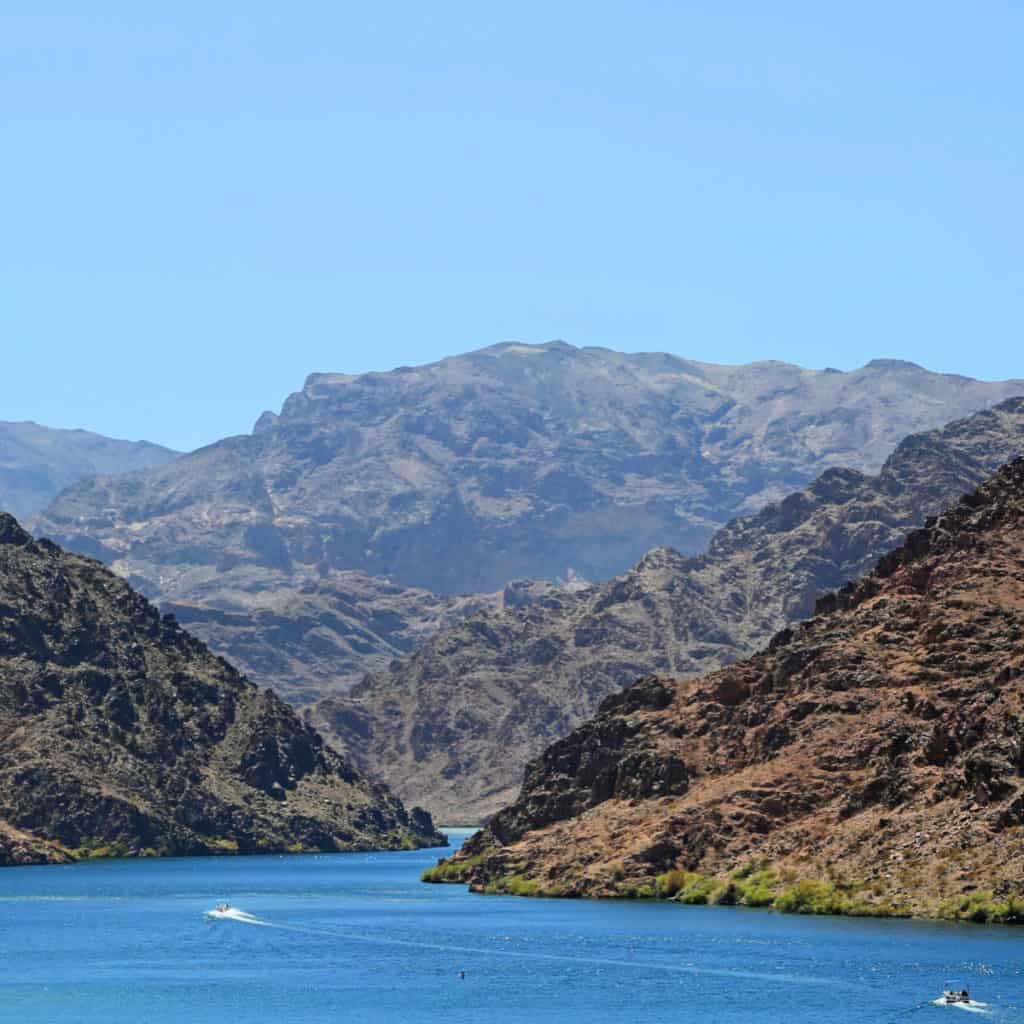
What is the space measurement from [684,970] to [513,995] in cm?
1837

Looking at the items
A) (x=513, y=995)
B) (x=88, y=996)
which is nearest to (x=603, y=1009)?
(x=513, y=995)

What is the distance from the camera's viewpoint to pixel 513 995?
188 metres

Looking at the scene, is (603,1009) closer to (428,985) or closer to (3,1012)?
(428,985)

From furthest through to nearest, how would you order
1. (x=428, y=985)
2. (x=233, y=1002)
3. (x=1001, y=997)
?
1. (x=428, y=985)
2. (x=233, y=1002)
3. (x=1001, y=997)

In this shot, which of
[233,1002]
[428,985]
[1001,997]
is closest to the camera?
[1001,997]

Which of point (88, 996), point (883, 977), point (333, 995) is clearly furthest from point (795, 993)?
point (88, 996)

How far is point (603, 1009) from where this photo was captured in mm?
178125

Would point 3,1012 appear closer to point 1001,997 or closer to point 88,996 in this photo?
point 88,996

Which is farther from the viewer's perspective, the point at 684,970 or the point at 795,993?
the point at 684,970

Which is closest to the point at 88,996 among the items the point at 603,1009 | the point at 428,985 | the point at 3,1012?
the point at 3,1012

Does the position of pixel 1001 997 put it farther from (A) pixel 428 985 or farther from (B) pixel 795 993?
(A) pixel 428 985

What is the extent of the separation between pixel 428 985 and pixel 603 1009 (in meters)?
23.9

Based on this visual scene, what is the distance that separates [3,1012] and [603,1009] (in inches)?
A: 1821

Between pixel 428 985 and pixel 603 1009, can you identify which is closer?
pixel 603 1009
